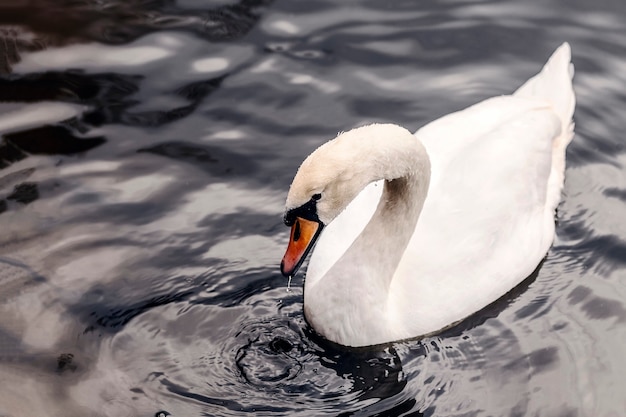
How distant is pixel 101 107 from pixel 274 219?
2.03 metres

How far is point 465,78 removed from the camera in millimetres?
9250

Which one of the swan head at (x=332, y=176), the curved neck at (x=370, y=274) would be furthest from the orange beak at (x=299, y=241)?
the curved neck at (x=370, y=274)

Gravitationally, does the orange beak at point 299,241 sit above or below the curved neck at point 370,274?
above

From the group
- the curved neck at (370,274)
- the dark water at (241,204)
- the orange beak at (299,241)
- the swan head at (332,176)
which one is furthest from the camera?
the curved neck at (370,274)

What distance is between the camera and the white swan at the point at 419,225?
5.81 meters

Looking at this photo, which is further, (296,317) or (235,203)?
(235,203)

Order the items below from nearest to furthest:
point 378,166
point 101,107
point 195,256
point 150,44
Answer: point 378,166, point 195,256, point 101,107, point 150,44

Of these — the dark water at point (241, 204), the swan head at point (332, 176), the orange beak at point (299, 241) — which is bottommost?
the dark water at point (241, 204)

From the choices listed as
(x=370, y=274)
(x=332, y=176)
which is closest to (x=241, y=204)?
(x=370, y=274)

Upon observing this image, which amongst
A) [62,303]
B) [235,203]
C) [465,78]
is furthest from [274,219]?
[465,78]

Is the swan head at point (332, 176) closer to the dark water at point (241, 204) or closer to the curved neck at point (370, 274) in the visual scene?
the curved neck at point (370, 274)

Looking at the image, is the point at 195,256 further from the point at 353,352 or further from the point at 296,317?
Result: the point at 353,352

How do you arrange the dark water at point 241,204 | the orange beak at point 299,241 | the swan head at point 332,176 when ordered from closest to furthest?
the swan head at point 332,176
the orange beak at point 299,241
the dark water at point 241,204

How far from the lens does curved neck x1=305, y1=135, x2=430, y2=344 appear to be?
21.0 ft
